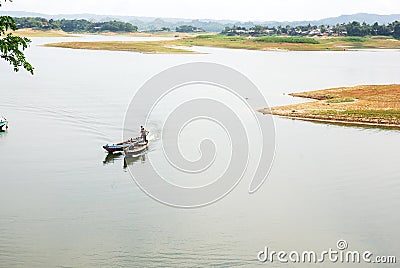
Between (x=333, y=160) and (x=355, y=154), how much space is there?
8.61 ft

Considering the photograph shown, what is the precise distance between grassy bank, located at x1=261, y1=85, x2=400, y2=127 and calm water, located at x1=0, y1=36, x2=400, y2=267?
3.37m

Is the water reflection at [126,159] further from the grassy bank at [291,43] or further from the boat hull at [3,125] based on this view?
the grassy bank at [291,43]

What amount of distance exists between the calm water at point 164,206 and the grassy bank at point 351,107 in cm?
337

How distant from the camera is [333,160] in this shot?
123 feet

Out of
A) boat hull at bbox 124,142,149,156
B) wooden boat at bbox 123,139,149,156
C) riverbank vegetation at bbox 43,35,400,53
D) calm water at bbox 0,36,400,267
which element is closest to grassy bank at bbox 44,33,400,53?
riverbank vegetation at bbox 43,35,400,53

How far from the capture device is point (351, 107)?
56.3 m

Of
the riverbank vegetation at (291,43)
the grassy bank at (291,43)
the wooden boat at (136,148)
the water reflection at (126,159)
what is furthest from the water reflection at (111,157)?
the riverbank vegetation at (291,43)

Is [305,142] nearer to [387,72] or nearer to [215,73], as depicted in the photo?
[215,73]

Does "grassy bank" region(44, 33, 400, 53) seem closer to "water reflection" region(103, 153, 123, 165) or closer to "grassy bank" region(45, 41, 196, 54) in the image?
"grassy bank" region(45, 41, 196, 54)

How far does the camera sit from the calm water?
23.0 m

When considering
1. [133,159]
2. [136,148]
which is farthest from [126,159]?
[136,148]

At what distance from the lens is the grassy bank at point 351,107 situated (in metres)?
51.3

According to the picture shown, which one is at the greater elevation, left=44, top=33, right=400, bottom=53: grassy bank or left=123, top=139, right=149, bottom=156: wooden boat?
left=44, top=33, right=400, bottom=53: grassy bank

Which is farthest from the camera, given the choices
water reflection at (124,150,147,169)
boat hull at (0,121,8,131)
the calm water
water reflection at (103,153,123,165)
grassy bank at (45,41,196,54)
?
grassy bank at (45,41,196,54)
